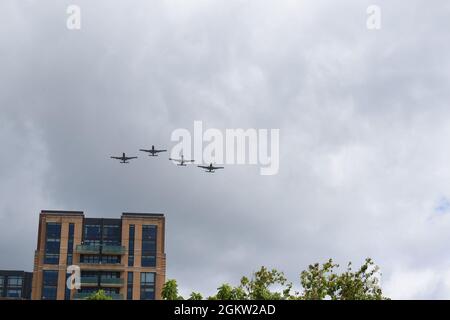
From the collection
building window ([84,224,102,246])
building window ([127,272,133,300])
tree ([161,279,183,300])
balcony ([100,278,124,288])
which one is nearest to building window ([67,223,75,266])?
building window ([84,224,102,246])

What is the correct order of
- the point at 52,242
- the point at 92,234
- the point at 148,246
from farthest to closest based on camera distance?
the point at 148,246 → the point at 92,234 → the point at 52,242

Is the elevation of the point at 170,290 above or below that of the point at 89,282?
below

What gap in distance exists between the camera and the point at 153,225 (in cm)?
12256

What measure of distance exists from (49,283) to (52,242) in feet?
24.0

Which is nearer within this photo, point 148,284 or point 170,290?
point 170,290

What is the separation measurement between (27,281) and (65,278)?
856 inches

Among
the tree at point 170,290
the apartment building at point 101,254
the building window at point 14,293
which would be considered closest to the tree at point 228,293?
the tree at point 170,290

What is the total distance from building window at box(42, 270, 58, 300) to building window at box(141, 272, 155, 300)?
601 inches

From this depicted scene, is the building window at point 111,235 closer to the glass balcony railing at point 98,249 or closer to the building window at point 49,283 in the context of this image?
the glass balcony railing at point 98,249

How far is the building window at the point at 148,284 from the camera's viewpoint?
389 ft

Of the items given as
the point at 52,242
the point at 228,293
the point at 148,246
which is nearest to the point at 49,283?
the point at 52,242

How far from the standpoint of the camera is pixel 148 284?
392 ft

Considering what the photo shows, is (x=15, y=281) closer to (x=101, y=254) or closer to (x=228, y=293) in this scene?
(x=101, y=254)
